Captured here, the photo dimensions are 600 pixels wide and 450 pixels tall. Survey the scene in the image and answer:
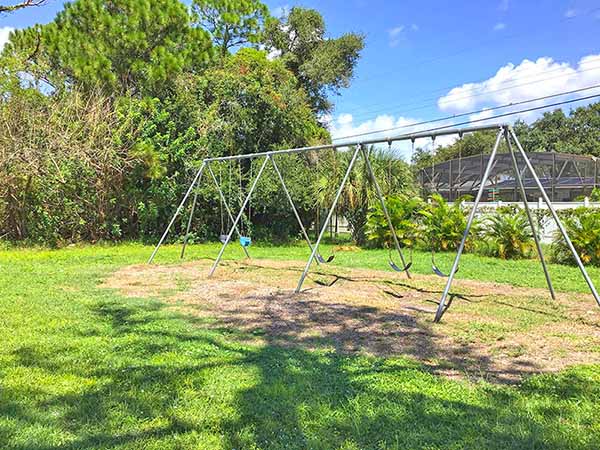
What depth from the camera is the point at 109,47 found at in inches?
441

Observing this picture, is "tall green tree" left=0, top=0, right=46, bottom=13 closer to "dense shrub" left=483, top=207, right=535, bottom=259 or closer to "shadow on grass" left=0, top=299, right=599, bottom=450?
"shadow on grass" left=0, top=299, right=599, bottom=450

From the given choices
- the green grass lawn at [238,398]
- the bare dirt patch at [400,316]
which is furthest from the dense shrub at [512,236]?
the green grass lawn at [238,398]

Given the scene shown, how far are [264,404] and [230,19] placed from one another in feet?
59.5

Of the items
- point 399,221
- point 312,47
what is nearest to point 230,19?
point 312,47

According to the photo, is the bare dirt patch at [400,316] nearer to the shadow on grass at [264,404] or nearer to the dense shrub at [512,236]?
the shadow on grass at [264,404]

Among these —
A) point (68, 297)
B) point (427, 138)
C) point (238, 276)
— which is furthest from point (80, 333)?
point (427, 138)

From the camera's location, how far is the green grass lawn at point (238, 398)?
208cm

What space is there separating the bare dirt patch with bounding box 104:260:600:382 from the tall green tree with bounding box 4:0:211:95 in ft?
20.7

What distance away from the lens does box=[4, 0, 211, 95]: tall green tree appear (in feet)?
36.0

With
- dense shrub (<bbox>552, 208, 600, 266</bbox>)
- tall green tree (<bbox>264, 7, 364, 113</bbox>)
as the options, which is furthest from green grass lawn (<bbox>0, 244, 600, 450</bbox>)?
tall green tree (<bbox>264, 7, 364, 113</bbox>)

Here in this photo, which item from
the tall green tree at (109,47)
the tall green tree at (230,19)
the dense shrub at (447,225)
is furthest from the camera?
the tall green tree at (230,19)

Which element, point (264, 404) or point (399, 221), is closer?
point (264, 404)

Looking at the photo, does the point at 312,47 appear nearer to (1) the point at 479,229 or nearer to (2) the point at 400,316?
(1) the point at 479,229

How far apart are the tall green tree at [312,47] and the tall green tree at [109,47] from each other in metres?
9.29
